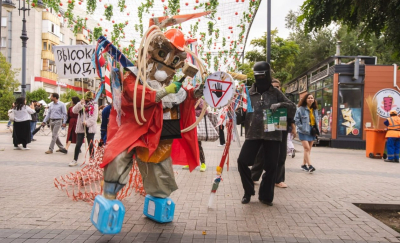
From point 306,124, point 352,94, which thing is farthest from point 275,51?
point 306,124

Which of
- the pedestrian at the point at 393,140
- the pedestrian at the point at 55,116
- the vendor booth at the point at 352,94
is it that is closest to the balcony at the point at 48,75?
the pedestrian at the point at 55,116

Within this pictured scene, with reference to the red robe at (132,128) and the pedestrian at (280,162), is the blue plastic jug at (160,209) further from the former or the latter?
the pedestrian at (280,162)

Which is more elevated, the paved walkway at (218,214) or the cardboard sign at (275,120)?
the cardboard sign at (275,120)

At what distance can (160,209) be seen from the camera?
396 centimetres

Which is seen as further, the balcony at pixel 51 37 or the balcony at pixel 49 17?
the balcony at pixel 51 37

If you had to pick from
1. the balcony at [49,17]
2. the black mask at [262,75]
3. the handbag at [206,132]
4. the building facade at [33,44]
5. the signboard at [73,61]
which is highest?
the balcony at [49,17]

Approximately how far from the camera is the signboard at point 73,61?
6.60m

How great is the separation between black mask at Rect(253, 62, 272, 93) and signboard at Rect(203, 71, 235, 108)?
1.23 meters

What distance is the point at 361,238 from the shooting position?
12.2ft

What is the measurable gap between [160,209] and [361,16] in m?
3.00

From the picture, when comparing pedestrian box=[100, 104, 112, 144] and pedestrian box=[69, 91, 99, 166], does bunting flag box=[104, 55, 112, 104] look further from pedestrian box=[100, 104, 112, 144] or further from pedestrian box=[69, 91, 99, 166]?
pedestrian box=[69, 91, 99, 166]

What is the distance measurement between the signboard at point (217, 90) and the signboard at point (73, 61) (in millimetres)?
3545

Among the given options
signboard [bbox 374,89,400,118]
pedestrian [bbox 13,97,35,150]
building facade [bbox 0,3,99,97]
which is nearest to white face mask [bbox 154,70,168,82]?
pedestrian [bbox 13,97,35,150]

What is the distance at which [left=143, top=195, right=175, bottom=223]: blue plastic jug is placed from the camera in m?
3.96
